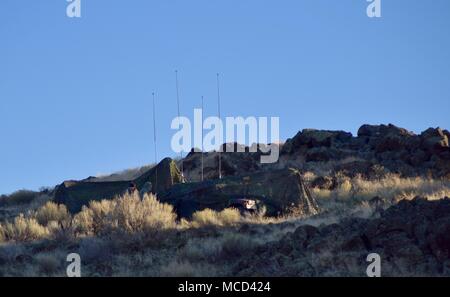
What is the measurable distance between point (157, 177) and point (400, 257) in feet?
53.4

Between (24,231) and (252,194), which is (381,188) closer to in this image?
(252,194)

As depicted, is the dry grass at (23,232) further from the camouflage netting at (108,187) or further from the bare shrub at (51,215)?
the camouflage netting at (108,187)

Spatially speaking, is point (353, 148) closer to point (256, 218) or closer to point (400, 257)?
point (256, 218)

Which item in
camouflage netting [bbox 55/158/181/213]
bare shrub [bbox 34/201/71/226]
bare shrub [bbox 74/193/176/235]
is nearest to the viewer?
bare shrub [bbox 74/193/176/235]

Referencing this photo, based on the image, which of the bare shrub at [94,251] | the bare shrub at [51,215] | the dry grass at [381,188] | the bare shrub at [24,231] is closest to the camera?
the bare shrub at [94,251]

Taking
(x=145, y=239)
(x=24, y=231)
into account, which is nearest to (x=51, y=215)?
(x=24, y=231)

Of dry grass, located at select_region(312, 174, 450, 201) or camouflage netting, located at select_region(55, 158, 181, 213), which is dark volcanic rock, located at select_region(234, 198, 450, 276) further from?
camouflage netting, located at select_region(55, 158, 181, 213)

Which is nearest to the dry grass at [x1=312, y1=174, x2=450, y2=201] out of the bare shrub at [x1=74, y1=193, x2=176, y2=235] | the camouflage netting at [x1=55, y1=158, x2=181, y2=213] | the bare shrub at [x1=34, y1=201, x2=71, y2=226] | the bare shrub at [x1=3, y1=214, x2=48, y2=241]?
the camouflage netting at [x1=55, y1=158, x2=181, y2=213]

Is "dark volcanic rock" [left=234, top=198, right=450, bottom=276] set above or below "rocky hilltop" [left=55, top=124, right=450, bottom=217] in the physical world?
above

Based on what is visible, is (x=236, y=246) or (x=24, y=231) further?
(x=24, y=231)

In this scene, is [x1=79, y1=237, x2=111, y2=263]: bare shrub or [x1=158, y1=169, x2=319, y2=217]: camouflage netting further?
[x1=158, y1=169, x2=319, y2=217]: camouflage netting

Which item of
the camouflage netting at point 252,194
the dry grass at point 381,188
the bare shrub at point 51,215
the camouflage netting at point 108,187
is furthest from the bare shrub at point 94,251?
the dry grass at point 381,188
